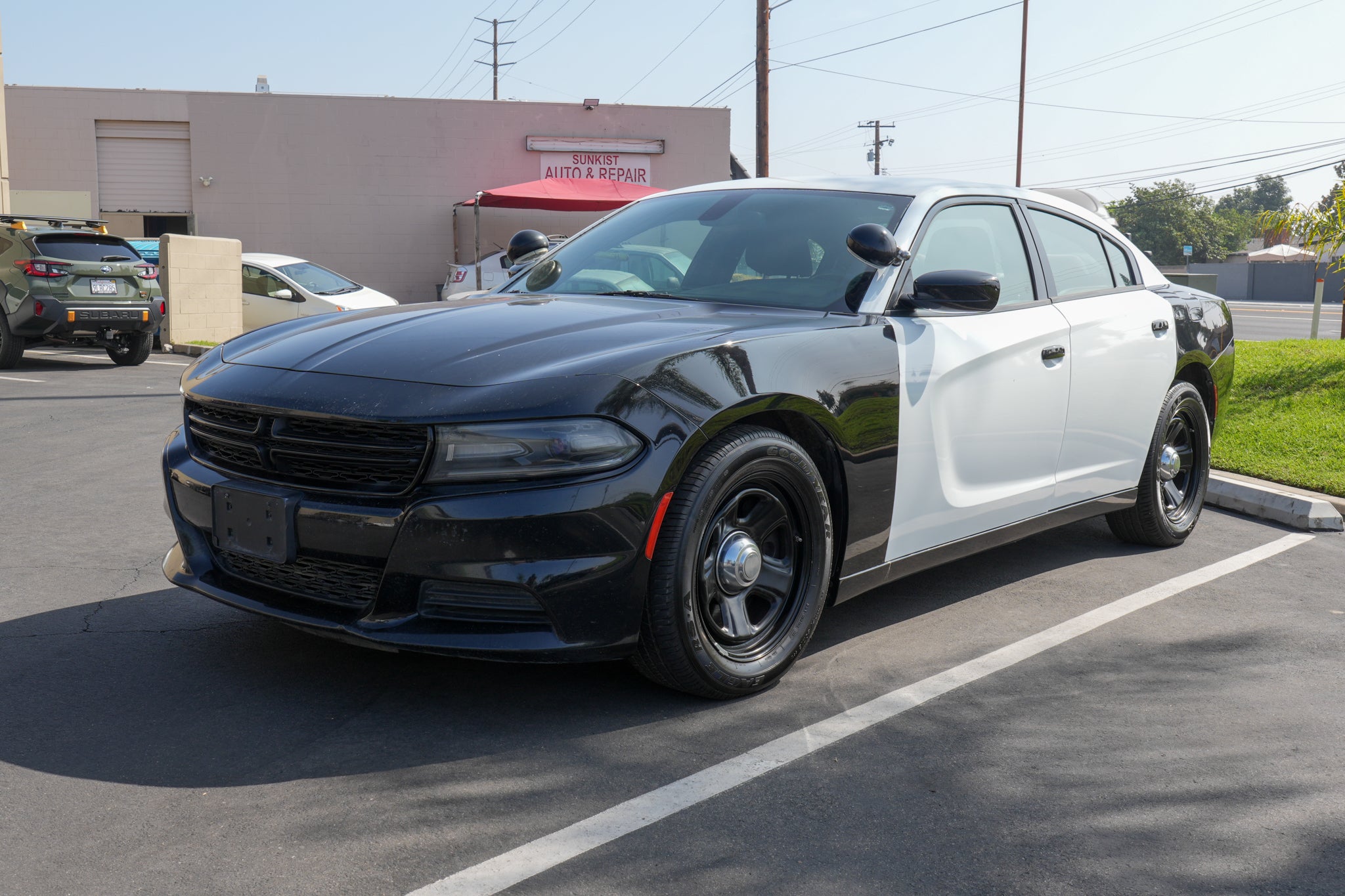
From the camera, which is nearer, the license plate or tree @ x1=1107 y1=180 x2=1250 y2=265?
Answer: the license plate

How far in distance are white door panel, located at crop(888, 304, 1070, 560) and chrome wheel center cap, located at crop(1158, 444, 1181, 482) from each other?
1043 millimetres

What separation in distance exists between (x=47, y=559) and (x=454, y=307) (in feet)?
7.66

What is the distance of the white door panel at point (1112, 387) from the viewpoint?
478cm

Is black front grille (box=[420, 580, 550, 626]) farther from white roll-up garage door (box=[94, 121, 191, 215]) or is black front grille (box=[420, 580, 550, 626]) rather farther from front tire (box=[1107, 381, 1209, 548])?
white roll-up garage door (box=[94, 121, 191, 215])

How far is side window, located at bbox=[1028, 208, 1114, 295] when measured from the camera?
493 centimetres

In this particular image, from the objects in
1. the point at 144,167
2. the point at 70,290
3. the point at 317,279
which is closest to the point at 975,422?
the point at 70,290

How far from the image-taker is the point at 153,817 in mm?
2693

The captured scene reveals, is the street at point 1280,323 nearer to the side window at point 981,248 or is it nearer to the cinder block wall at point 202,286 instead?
the side window at point 981,248

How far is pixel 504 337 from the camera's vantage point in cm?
343

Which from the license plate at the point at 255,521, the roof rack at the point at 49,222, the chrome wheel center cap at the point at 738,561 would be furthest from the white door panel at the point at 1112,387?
the roof rack at the point at 49,222

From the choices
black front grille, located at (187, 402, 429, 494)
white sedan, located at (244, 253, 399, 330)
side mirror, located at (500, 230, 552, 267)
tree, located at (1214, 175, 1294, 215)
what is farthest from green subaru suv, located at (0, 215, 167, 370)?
tree, located at (1214, 175, 1294, 215)

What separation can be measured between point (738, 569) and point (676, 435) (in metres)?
0.49

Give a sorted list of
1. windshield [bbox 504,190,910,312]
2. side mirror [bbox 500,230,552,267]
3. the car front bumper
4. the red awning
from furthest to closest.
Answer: the red awning < side mirror [bbox 500,230,552,267] < windshield [bbox 504,190,910,312] < the car front bumper

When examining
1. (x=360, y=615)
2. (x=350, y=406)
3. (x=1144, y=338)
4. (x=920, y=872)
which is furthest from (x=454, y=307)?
(x=1144, y=338)
